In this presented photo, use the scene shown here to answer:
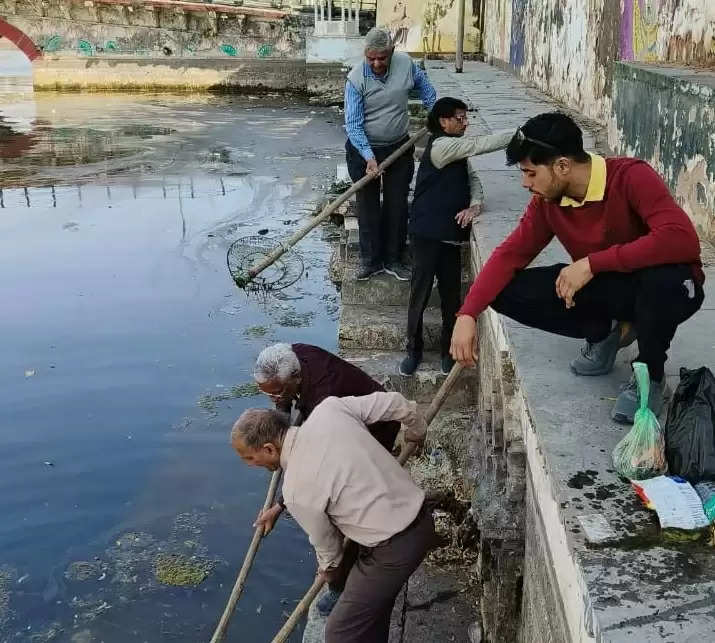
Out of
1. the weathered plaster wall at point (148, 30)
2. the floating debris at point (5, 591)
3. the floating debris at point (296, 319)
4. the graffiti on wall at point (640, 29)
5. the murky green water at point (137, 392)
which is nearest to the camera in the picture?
the floating debris at point (5, 591)

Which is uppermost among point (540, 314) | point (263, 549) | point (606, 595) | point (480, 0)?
point (480, 0)

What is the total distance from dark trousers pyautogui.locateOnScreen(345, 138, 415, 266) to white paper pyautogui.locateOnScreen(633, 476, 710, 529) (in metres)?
4.27

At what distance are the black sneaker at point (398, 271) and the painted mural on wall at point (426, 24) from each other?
59.7 feet

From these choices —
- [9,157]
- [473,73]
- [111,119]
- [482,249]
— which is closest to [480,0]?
[473,73]

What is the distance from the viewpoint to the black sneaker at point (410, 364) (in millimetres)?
5879

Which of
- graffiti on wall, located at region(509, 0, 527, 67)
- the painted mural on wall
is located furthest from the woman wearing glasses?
the painted mural on wall

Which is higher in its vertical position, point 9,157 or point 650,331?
point 650,331

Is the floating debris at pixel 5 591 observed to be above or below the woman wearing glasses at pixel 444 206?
below

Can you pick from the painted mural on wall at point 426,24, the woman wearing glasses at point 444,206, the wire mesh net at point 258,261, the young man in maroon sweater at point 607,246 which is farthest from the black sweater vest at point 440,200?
the painted mural on wall at point 426,24

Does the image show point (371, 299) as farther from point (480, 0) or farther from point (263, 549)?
point (480, 0)

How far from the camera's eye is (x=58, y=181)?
1534 centimetres

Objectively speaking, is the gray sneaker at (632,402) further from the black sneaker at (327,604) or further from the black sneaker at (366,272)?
the black sneaker at (366,272)

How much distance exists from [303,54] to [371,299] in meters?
26.3

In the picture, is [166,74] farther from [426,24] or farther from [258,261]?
[258,261]
